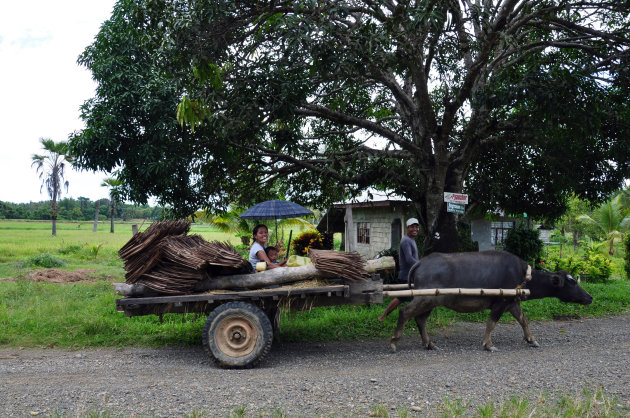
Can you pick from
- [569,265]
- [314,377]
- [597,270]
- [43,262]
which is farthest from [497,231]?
[43,262]

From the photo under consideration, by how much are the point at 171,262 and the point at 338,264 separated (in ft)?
7.45

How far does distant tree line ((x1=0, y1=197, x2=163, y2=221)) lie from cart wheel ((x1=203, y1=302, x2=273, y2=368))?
46747 millimetres

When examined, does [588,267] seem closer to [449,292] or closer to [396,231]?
[396,231]

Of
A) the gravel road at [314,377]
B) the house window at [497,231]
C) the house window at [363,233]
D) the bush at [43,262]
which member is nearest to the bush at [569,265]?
the house window at [497,231]

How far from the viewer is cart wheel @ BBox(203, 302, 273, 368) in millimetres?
6598

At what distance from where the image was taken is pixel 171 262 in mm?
6828

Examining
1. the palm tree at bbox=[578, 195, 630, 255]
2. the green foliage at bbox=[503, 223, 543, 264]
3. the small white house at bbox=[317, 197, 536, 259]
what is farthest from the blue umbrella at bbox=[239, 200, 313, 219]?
the palm tree at bbox=[578, 195, 630, 255]

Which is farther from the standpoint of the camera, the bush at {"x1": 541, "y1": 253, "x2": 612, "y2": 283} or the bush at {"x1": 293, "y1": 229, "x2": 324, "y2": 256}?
the bush at {"x1": 293, "y1": 229, "x2": 324, "y2": 256}

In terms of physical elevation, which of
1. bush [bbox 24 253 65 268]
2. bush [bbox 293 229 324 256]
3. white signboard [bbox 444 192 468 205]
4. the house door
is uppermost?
white signboard [bbox 444 192 468 205]

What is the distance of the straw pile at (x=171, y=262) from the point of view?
6.65 metres

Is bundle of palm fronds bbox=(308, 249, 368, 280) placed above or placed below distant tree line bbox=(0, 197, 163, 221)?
below

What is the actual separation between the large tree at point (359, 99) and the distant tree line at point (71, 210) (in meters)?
41.2

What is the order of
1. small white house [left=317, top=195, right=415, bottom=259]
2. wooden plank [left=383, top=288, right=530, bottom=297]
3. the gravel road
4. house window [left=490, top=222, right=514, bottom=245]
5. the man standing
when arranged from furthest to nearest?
house window [left=490, top=222, right=514, bottom=245]
small white house [left=317, top=195, right=415, bottom=259]
the man standing
wooden plank [left=383, top=288, right=530, bottom=297]
the gravel road

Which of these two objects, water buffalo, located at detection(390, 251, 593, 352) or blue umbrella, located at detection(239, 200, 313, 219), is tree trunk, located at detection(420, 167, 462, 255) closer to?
blue umbrella, located at detection(239, 200, 313, 219)
